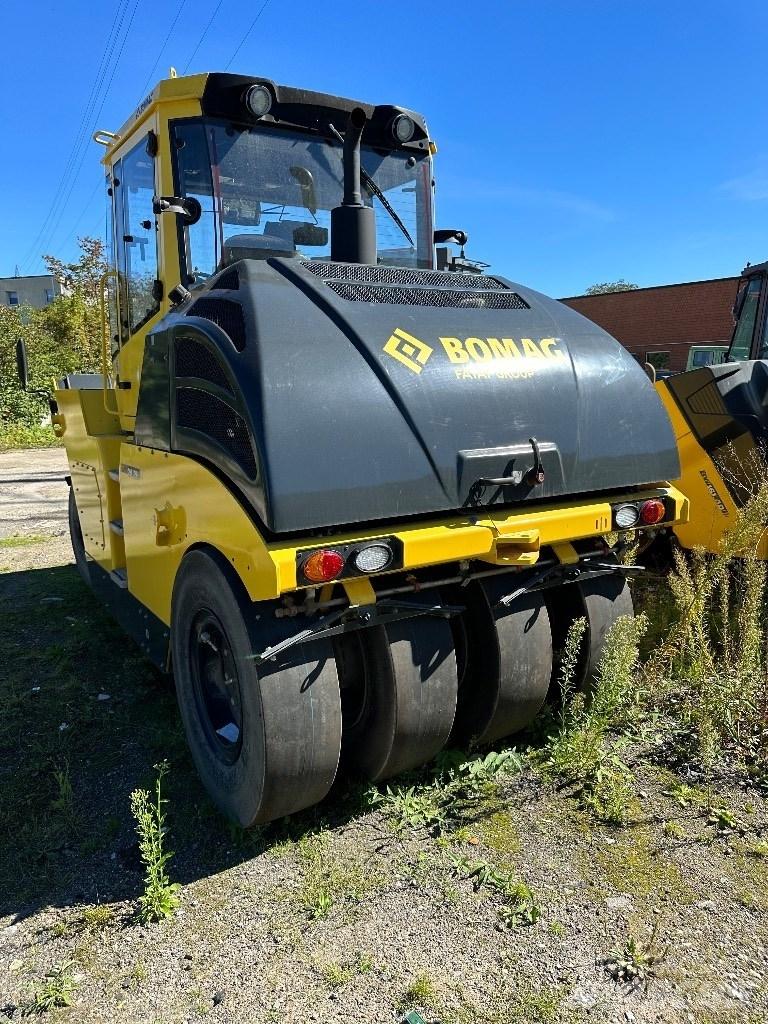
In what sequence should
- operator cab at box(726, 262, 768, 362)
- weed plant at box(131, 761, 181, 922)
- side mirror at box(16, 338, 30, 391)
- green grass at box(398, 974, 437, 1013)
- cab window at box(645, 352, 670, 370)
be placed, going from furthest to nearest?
cab window at box(645, 352, 670, 370), operator cab at box(726, 262, 768, 362), side mirror at box(16, 338, 30, 391), weed plant at box(131, 761, 181, 922), green grass at box(398, 974, 437, 1013)

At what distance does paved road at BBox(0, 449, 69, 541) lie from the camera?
9.29 m

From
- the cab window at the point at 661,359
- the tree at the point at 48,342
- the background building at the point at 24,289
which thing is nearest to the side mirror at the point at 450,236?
the tree at the point at 48,342

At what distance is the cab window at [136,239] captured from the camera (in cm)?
392

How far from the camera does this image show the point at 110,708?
402 centimetres

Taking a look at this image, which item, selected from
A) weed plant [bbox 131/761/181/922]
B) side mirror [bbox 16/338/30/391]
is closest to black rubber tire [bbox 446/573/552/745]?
weed plant [bbox 131/761/181/922]

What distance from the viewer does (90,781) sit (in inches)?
130

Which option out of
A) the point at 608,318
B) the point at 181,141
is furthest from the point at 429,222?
the point at 608,318

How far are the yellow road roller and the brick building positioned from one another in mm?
27117

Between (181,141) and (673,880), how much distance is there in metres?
3.79

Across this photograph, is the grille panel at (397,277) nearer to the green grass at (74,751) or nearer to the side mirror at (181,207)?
the side mirror at (181,207)

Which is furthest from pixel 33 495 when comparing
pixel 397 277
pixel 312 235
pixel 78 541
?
pixel 397 277

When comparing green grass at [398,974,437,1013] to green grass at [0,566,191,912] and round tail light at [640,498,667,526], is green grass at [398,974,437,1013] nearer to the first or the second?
green grass at [0,566,191,912]

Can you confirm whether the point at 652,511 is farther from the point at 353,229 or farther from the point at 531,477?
the point at 353,229

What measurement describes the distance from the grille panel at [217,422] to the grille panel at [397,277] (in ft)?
2.24
